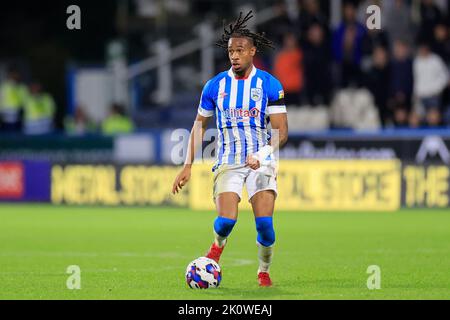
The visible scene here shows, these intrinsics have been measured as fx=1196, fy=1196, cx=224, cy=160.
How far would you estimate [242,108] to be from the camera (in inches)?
403

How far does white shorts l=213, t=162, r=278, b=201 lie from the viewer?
10.2 meters

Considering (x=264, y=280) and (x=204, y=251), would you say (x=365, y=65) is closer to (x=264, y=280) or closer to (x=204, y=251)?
(x=204, y=251)

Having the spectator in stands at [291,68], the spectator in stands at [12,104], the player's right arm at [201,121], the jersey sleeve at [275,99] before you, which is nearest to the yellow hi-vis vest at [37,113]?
the spectator in stands at [12,104]

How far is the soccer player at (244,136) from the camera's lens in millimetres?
10117

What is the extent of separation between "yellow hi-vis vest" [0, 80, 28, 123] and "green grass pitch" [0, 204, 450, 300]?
15.4ft

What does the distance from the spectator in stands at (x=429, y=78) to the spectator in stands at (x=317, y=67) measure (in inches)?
66.2

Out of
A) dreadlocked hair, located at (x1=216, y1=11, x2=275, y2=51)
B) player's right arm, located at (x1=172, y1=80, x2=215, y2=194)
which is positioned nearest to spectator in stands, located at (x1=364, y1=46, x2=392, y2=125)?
dreadlocked hair, located at (x1=216, y1=11, x2=275, y2=51)

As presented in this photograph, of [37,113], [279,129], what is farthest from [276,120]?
[37,113]

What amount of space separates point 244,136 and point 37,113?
16648 mm
